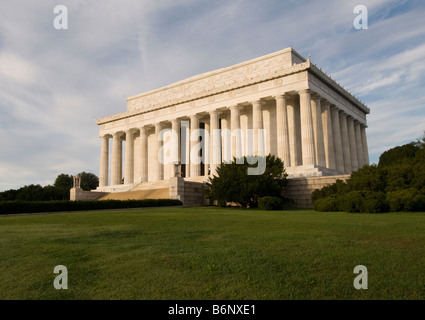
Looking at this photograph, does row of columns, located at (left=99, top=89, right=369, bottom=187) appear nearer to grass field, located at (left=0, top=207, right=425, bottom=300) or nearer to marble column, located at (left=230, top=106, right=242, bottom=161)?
marble column, located at (left=230, top=106, right=242, bottom=161)

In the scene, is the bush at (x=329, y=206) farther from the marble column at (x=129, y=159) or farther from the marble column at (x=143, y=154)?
the marble column at (x=129, y=159)

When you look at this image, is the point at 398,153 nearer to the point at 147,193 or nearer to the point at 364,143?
the point at 364,143

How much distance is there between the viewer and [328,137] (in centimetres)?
4638

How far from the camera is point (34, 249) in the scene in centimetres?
906

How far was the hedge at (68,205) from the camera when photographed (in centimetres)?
2430

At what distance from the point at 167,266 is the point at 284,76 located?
41357 millimetres

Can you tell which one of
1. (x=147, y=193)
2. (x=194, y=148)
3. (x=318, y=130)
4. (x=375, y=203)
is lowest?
(x=375, y=203)

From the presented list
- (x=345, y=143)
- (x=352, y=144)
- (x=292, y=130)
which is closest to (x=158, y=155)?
(x=292, y=130)

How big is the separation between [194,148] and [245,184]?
24.0 meters

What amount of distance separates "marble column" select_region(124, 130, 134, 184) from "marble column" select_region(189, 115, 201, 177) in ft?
42.2

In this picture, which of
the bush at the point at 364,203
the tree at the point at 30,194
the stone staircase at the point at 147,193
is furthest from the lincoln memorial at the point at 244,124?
the bush at the point at 364,203

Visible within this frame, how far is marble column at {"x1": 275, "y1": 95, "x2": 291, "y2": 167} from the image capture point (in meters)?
43.7
